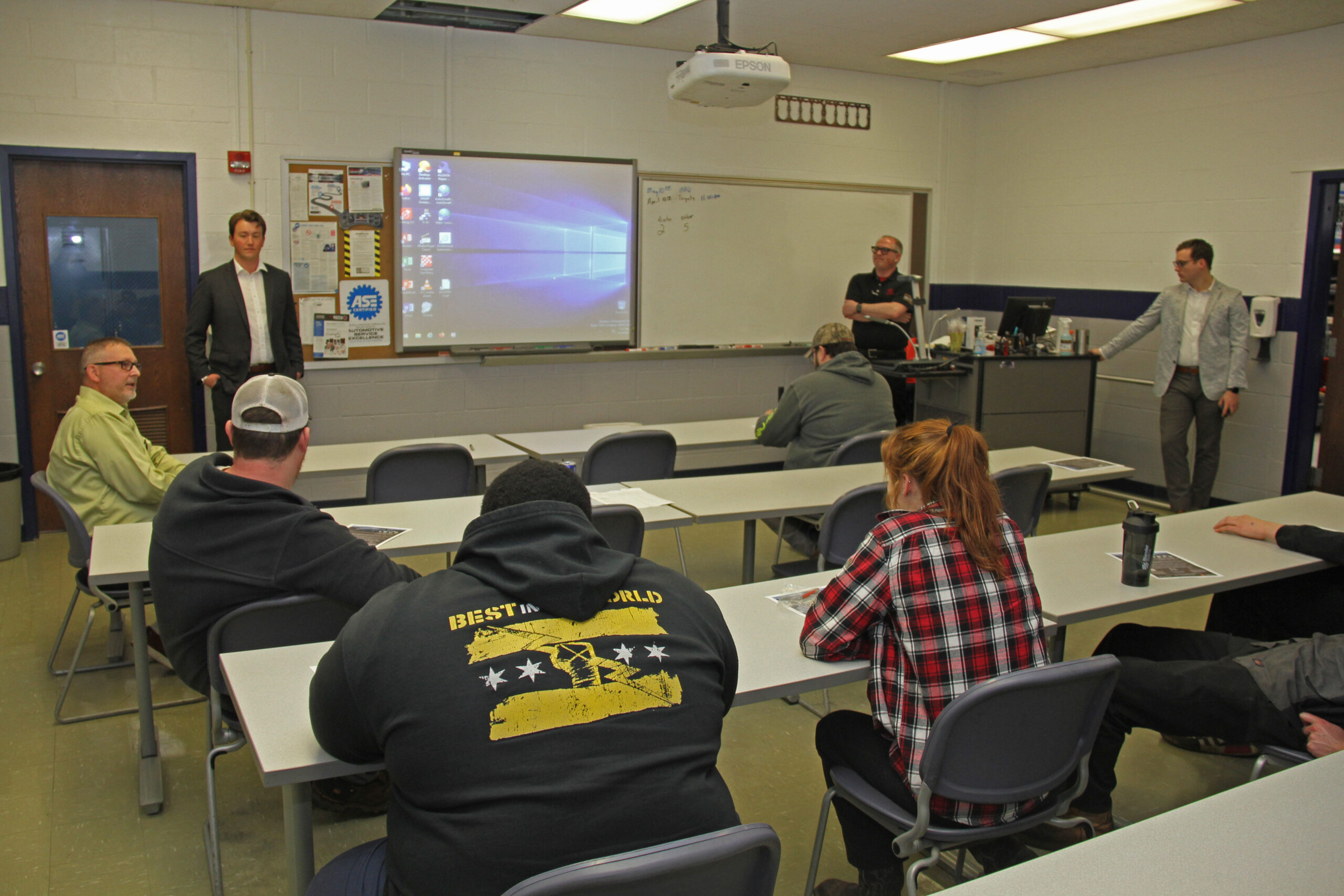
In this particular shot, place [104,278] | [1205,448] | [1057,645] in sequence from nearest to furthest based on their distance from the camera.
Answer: [1057,645] → [104,278] → [1205,448]

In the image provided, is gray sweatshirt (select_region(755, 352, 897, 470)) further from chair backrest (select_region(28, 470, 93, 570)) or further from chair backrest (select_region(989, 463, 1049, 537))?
chair backrest (select_region(28, 470, 93, 570))

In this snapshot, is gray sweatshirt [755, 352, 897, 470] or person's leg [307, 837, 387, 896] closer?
person's leg [307, 837, 387, 896]

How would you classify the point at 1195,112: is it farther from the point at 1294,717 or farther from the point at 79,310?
the point at 79,310

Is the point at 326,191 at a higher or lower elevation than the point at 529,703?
higher

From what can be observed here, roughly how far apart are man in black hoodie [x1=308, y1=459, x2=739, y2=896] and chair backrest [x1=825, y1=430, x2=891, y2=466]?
267cm

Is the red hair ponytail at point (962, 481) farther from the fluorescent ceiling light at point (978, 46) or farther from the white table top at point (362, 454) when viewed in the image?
the fluorescent ceiling light at point (978, 46)

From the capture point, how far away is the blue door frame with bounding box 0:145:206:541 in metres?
4.88

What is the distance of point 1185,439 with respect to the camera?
586 cm

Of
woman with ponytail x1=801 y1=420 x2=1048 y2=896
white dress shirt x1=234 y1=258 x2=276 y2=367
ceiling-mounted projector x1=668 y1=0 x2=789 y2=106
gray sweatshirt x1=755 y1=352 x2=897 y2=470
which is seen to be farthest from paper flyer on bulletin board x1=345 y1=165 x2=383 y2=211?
woman with ponytail x1=801 y1=420 x2=1048 y2=896

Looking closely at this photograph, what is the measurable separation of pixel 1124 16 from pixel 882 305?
84.3 inches

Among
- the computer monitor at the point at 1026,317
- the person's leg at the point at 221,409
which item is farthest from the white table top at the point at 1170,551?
the person's leg at the point at 221,409

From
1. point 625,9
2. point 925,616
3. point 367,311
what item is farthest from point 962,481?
point 367,311

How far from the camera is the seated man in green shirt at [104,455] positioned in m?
3.24

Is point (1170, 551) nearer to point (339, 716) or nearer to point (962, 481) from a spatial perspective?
point (962, 481)
